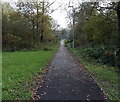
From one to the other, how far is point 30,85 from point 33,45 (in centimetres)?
2073

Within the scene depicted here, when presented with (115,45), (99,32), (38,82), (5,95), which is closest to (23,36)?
(99,32)

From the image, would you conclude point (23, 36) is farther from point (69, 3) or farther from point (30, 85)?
point (30, 85)

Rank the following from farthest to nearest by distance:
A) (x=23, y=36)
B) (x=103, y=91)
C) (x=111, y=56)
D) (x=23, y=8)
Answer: (x=23, y=8) → (x=23, y=36) → (x=111, y=56) → (x=103, y=91)

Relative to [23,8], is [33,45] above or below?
below

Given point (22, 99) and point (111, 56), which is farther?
point (111, 56)

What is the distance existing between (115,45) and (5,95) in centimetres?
1168

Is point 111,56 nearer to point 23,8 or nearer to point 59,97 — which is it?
point 59,97

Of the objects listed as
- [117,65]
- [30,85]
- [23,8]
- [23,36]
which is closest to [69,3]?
[117,65]

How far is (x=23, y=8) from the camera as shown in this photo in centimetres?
2781

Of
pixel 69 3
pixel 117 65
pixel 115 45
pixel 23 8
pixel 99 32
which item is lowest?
pixel 117 65

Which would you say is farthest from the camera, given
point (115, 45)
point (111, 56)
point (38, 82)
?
point (115, 45)

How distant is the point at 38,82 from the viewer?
7059 mm

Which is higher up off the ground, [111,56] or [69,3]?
[69,3]

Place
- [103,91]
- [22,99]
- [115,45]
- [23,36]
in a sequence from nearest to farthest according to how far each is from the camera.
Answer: [22,99]
[103,91]
[115,45]
[23,36]
